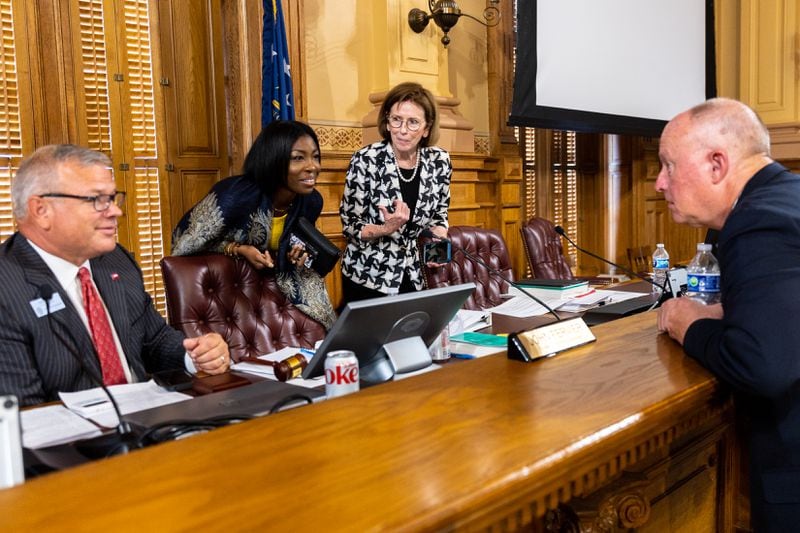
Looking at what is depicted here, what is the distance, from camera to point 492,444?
3.17 feet

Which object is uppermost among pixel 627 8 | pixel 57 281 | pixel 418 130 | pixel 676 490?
pixel 627 8

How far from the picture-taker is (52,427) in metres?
1.30

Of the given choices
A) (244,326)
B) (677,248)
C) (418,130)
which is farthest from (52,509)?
(677,248)

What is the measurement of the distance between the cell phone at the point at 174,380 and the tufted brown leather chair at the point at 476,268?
1.47m

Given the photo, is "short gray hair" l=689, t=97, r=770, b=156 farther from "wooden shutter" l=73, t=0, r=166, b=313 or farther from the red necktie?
"wooden shutter" l=73, t=0, r=166, b=313

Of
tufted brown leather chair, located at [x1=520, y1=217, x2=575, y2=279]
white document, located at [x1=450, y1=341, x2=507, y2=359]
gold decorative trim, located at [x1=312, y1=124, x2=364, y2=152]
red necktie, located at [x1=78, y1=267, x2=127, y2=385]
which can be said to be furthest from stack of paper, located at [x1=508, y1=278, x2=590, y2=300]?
gold decorative trim, located at [x1=312, y1=124, x2=364, y2=152]

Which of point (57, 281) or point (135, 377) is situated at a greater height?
point (57, 281)

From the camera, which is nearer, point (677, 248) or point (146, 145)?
point (146, 145)

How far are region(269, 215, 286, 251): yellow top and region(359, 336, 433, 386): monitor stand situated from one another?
3.63ft

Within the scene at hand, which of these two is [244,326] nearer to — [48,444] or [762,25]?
[48,444]

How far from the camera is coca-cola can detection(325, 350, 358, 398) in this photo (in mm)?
1329

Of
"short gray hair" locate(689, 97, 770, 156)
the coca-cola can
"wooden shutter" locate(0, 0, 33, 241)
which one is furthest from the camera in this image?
"wooden shutter" locate(0, 0, 33, 241)

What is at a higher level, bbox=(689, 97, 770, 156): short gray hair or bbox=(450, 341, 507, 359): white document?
bbox=(689, 97, 770, 156): short gray hair

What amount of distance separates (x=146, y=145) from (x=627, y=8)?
12.4ft
